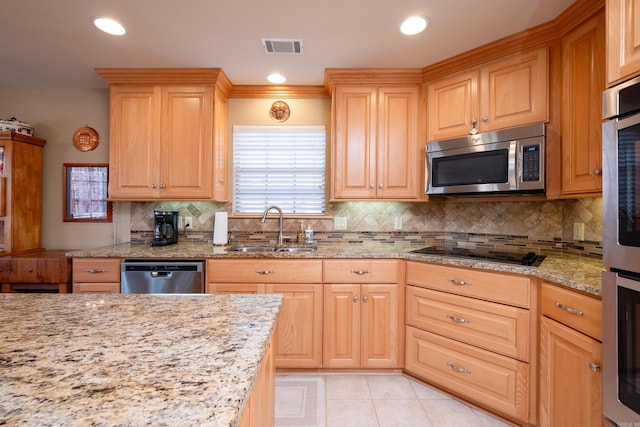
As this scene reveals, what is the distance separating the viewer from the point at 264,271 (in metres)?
2.29

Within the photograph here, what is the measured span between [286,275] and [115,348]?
161cm

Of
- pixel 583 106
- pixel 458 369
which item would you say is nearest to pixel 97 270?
pixel 458 369

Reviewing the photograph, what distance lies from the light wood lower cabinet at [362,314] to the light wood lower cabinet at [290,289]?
75 millimetres

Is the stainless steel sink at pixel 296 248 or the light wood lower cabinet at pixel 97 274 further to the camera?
the stainless steel sink at pixel 296 248

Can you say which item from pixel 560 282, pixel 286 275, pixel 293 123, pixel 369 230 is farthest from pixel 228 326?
pixel 293 123

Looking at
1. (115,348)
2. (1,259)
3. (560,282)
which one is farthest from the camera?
(1,259)

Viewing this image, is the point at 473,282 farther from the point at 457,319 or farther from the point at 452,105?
the point at 452,105

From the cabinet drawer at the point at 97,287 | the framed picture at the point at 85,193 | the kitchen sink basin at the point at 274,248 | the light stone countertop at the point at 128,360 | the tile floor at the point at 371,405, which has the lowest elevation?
the tile floor at the point at 371,405

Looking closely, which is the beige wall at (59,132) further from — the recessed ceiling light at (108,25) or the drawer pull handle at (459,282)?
the drawer pull handle at (459,282)

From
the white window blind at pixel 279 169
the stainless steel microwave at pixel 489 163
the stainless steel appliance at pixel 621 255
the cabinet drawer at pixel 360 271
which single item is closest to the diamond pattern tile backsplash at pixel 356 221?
the white window blind at pixel 279 169

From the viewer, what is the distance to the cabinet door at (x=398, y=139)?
2.56 m

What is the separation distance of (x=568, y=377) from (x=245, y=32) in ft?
8.72

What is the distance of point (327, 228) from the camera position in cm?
294

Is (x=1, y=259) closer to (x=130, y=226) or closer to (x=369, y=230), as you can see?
(x=130, y=226)
